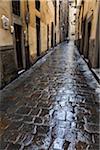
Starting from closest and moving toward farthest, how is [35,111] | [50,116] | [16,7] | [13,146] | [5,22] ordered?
[13,146] → [50,116] → [35,111] → [5,22] → [16,7]

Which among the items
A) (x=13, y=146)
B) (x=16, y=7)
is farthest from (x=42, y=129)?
(x=16, y=7)

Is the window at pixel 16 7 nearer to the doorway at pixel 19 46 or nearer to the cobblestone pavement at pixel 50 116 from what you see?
the doorway at pixel 19 46

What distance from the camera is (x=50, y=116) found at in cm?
334

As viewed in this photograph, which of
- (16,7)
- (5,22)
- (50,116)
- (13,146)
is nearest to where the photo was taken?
(13,146)

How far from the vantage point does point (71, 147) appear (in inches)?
96.5

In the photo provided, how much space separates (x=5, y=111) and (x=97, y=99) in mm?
2071

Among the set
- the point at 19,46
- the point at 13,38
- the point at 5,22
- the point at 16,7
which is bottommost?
the point at 19,46

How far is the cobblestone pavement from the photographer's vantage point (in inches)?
101

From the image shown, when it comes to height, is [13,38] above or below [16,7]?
below

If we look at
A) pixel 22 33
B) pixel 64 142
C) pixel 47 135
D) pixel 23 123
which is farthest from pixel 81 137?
pixel 22 33

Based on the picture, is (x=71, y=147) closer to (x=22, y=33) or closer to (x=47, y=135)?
(x=47, y=135)

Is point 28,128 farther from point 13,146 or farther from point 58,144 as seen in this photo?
point 58,144

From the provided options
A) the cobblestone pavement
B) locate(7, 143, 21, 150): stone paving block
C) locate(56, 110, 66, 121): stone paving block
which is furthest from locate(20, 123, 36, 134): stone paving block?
locate(56, 110, 66, 121): stone paving block

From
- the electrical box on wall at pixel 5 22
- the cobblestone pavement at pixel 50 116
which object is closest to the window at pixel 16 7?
the electrical box on wall at pixel 5 22
